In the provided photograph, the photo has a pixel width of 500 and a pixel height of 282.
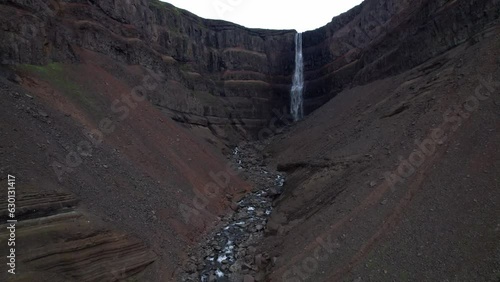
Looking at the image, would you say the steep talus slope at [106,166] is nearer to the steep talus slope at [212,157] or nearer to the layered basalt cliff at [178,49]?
the steep talus slope at [212,157]

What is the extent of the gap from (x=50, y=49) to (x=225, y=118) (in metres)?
20.4

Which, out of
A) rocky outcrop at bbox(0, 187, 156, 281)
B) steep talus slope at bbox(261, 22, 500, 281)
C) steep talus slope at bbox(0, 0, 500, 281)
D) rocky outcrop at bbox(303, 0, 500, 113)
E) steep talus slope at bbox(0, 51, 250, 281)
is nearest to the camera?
rocky outcrop at bbox(0, 187, 156, 281)

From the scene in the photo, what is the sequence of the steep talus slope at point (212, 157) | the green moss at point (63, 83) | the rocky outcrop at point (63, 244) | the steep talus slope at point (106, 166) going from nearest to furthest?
the rocky outcrop at point (63, 244), the steep talus slope at point (212, 157), the steep talus slope at point (106, 166), the green moss at point (63, 83)

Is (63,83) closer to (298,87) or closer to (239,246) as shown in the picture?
(239,246)

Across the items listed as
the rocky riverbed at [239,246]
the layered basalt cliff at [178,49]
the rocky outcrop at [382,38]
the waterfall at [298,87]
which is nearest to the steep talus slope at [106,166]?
the rocky riverbed at [239,246]

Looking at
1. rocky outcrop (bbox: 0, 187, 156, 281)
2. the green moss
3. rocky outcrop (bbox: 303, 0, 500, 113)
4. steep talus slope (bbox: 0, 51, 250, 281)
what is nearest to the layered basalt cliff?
the green moss

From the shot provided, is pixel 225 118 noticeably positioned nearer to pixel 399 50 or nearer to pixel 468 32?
pixel 399 50

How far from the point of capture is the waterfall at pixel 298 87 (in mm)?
44250

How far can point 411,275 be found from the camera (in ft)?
28.2

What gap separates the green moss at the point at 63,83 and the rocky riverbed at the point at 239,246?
1046 cm

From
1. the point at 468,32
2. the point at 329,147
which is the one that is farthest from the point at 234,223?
the point at 468,32

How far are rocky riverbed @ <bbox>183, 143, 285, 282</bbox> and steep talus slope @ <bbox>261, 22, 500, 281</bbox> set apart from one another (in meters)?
0.93

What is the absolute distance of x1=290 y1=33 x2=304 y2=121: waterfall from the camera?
Result: 145ft

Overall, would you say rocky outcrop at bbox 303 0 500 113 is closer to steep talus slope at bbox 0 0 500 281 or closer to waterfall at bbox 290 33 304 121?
steep talus slope at bbox 0 0 500 281
